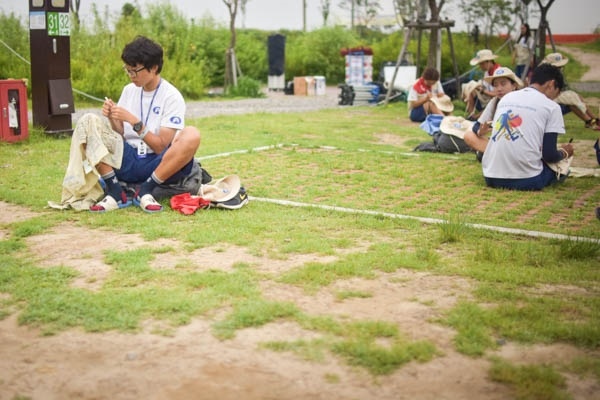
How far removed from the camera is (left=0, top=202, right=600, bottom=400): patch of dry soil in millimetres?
2994

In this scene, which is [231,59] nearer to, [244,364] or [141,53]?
[141,53]

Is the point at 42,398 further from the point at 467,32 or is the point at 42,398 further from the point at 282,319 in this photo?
the point at 467,32

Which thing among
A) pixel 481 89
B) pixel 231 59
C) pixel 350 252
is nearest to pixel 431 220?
pixel 350 252

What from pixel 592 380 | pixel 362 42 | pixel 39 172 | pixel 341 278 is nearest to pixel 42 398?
pixel 341 278

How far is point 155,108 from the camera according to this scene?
6.27m

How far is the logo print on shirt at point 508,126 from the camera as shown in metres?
7.20

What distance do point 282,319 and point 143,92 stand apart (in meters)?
3.22

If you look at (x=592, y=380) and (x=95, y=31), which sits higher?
(x=95, y=31)

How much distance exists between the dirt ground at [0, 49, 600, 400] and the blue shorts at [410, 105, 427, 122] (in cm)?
934

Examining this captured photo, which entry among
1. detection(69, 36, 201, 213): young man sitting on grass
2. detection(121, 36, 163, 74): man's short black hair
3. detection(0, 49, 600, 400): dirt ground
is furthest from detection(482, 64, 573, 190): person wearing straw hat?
detection(0, 49, 600, 400): dirt ground

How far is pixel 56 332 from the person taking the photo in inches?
141

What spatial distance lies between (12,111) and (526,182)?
6.61m

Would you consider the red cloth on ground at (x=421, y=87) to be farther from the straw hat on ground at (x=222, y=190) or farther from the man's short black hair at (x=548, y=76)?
the straw hat on ground at (x=222, y=190)

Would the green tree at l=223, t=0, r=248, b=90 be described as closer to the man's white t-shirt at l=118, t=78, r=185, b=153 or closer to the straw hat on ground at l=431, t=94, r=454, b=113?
the straw hat on ground at l=431, t=94, r=454, b=113
